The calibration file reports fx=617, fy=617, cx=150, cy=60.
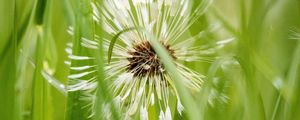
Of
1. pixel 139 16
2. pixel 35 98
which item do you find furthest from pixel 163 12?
pixel 35 98

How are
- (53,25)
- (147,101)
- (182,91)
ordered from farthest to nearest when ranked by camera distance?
(53,25), (147,101), (182,91)

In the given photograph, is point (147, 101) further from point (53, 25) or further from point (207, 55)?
point (53, 25)
